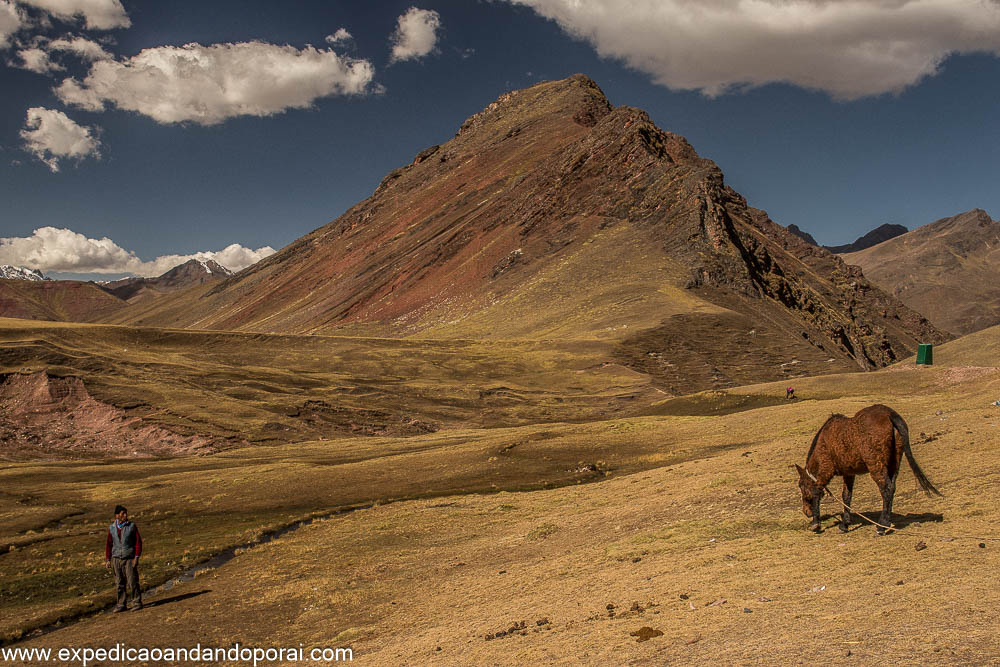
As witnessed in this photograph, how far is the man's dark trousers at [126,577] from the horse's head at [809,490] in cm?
2322

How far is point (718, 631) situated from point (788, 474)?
1544 centimetres

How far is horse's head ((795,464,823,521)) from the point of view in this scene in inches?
754

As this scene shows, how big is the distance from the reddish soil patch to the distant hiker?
47.4 meters

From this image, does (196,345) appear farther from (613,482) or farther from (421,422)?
(613,482)

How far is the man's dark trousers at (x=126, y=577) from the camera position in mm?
23438

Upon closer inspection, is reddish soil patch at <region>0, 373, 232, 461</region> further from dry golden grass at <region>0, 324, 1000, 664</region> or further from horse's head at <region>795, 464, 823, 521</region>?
horse's head at <region>795, 464, 823, 521</region>

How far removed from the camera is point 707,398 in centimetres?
7019

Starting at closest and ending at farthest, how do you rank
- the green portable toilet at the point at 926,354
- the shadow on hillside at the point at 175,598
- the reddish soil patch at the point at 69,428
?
the shadow on hillside at the point at 175,598 < the green portable toilet at the point at 926,354 < the reddish soil patch at the point at 69,428

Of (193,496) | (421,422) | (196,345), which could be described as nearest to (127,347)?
(196,345)

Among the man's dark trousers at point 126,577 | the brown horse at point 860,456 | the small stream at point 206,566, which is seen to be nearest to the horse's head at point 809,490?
the brown horse at point 860,456

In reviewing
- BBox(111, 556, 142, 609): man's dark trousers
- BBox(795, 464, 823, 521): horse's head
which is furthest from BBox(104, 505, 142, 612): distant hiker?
BBox(795, 464, 823, 521): horse's head

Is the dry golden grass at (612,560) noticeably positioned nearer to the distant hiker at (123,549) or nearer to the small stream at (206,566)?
the small stream at (206,566)

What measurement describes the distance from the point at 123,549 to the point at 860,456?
79.7 ft

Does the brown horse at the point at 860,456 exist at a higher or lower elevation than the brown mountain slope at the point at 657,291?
lower
